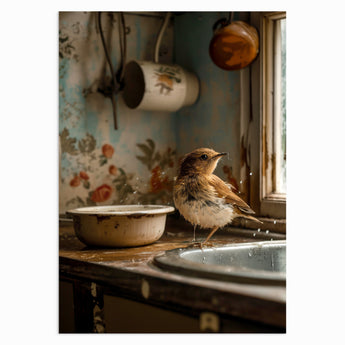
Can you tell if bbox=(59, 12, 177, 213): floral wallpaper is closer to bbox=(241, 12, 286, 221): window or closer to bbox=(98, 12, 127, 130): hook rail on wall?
bbox=(98, 12, 127, 130): hook rail on wall

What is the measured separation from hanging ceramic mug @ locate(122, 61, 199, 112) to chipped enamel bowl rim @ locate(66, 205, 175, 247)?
0.21 meters

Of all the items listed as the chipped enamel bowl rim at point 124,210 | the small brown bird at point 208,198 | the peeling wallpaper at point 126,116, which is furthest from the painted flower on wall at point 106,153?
the small brown bird at point 208,198

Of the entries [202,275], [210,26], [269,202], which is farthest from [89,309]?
[210,26]

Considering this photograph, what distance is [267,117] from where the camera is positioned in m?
0.83

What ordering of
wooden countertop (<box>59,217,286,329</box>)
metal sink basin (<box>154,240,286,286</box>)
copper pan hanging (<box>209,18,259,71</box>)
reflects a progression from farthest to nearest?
copper pan hanging (<box>209,18,259,71</box>) → metal sink basin (<box>154,240,286,286</box>) → wooden countertop (<box>59,217,286,329</box>)

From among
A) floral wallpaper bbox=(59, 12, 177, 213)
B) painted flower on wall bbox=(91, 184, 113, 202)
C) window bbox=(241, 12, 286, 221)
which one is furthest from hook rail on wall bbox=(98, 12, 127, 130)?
window bbox=(241, 12, 286, 221)

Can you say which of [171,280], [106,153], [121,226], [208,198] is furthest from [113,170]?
[171,280]

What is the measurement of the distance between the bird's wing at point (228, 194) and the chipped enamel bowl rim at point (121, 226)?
4.8 inches

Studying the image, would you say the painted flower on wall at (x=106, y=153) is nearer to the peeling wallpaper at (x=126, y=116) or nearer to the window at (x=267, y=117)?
the peeling wallpaper at (x=126, y=116)

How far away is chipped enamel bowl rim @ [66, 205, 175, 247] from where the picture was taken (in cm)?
87

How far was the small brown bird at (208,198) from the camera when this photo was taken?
763 millimetres

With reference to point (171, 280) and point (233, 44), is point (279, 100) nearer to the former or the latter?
point (233, 44)
